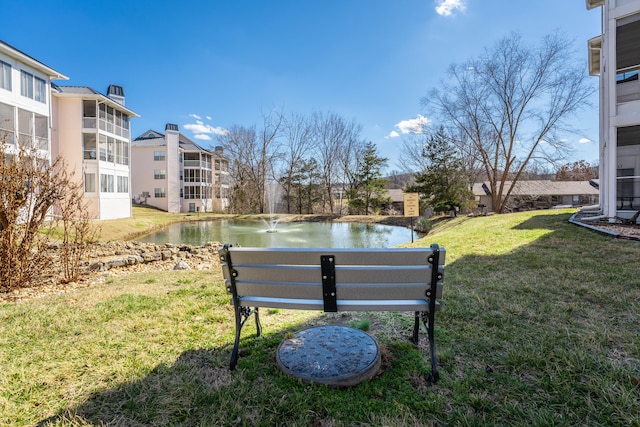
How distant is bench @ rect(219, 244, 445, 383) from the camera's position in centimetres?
188

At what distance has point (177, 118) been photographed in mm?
40500

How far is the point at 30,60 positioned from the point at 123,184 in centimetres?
927

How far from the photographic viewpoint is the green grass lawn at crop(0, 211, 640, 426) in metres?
Result: 1.58

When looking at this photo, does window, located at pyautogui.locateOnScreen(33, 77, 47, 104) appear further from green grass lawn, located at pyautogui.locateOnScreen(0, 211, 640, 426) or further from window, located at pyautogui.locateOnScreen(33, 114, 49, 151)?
green grass lawn, located at pyautogui.locateOnScreen(0, 211, 640, 426)

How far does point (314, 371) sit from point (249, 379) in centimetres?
41

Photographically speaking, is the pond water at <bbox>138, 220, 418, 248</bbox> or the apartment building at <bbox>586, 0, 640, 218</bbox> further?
the pond water at <bbox>138, 220, 418, 248</bbox>

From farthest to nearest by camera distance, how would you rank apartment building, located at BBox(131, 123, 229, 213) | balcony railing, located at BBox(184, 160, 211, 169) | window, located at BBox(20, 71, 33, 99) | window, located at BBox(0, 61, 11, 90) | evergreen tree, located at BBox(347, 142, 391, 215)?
balcony railing, located at BBox(184, 160, 211, 169) < apartment building, located at BBox(131, 123, 229, 213) < evergreen tree, located at BBox(347, 142, 391, 215) < window, located at BBox(20, 71, 33, 99) < window, located at BBox(0, 61, 11, 90)

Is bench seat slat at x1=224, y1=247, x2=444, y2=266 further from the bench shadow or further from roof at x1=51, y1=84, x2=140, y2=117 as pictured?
roof at x1=51, y1=84, x2=140, y2=117

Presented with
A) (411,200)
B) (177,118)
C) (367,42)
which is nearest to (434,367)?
(411,200)

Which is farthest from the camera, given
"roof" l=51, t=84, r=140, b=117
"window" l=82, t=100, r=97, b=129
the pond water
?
"window" l=82, t=100, r=97, b=129

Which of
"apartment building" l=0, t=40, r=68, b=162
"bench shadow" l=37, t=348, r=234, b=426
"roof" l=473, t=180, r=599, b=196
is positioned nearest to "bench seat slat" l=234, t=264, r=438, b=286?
"bench shadow" l=37, t=348, r=234, b=426

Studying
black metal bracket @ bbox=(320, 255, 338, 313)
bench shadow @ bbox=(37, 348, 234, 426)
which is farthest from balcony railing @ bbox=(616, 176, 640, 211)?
bench shadow @ bbox=(37, 348, 234, 426)

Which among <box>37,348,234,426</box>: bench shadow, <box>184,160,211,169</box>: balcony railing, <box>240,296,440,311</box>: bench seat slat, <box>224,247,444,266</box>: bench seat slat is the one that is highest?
<box>184,160,211,169</box>: balcony railing

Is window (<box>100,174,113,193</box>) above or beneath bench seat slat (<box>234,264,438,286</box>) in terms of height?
above
